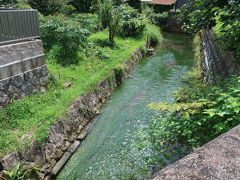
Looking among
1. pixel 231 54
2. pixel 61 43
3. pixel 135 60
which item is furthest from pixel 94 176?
pixel 135 60

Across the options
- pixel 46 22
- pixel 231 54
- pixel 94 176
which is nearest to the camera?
pixel 94 176

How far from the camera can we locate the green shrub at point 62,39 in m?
10.0

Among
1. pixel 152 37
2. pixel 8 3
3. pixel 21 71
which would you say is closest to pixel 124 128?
pixel 21 71

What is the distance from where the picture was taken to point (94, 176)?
5559 mm

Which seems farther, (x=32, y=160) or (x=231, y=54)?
(x=231, y=54)

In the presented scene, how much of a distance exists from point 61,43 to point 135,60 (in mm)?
5354

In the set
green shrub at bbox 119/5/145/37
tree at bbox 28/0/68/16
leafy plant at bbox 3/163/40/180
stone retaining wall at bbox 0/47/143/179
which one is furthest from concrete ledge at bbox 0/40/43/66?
green shrub at bbox 119/5/145/37

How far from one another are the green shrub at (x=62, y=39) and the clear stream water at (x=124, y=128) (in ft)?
9.51

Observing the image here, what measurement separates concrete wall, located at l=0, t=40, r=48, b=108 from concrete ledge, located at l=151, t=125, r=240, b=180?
19.0ft

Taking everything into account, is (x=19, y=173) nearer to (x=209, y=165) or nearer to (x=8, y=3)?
(x=209, y=165)

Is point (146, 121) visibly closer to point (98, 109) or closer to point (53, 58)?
point (98, 109)

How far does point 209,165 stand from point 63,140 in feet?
17.6

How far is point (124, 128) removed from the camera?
746 centimetres

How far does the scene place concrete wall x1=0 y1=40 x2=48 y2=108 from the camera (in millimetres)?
6051
